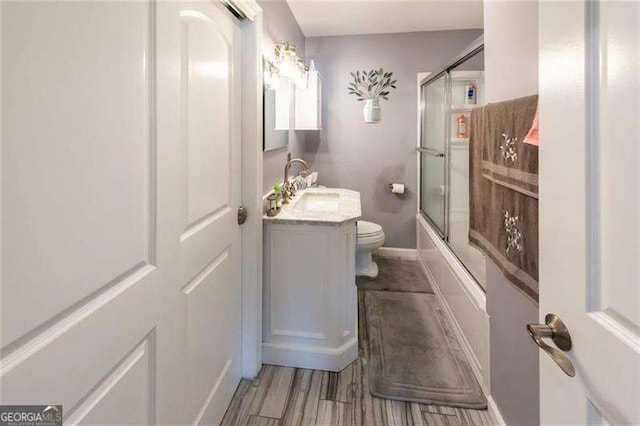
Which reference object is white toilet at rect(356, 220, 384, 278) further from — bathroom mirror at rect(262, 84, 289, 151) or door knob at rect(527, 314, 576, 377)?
door knob at rect(527, 314, 576, 377)

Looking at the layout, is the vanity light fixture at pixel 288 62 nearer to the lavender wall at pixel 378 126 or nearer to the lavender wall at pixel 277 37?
the lavender wall at pixel 277 37

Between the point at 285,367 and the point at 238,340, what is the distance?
14.0 inches

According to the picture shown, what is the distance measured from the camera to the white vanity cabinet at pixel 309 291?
1.98 meters

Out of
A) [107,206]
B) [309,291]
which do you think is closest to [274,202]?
[309,291]

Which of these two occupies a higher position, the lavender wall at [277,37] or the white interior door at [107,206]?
the lavender wall at [277,37]

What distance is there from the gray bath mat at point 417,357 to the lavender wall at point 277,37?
1208 millimetres

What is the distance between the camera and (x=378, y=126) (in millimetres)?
3885

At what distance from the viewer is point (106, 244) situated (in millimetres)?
810

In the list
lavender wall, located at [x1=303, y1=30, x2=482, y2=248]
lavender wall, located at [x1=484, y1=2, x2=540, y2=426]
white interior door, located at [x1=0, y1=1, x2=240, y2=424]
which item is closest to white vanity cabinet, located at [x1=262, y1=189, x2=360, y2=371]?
white interior door, located at [x1=0, y1=1, x2=240, y2=424]

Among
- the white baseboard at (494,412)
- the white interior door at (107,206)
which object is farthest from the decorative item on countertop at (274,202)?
the white baseboard at (494,412)

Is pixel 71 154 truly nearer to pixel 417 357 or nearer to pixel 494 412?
pixel 494 412

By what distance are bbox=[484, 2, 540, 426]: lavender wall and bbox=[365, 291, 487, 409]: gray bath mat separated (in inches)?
9.6

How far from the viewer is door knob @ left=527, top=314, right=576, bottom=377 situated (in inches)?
26.0

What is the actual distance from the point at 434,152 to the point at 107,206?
2997 mm
